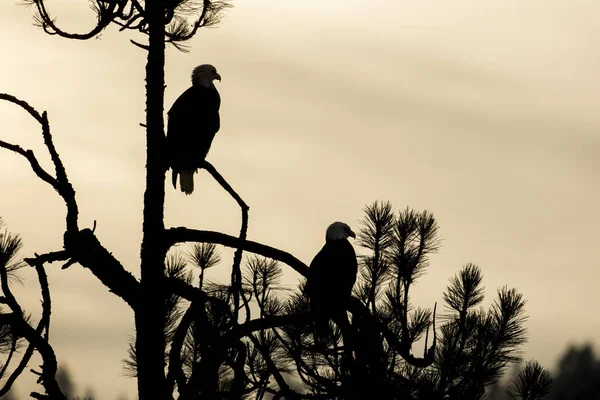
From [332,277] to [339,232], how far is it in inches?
28.7

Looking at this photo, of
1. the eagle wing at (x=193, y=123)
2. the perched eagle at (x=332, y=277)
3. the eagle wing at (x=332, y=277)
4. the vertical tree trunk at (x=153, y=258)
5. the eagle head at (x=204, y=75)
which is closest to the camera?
the vertical tree trunk at (x=153, y=258)

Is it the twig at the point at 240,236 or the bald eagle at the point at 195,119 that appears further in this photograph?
the bald eagle at the point at 195,119

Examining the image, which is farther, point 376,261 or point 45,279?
Answer: point 376,261

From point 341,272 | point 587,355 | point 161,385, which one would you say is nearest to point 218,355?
point 161,385

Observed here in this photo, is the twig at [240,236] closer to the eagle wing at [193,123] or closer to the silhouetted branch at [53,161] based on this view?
the silhouetted branch at [53,161]

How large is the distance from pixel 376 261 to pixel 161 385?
6.59ft

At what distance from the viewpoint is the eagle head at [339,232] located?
280 inches

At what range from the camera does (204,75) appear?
792cm

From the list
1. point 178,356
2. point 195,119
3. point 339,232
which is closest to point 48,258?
point 178,356

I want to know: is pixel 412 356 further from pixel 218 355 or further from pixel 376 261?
pixel 376 261

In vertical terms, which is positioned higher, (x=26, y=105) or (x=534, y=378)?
(x=26, y=105)

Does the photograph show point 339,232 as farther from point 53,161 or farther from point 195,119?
point 53,161

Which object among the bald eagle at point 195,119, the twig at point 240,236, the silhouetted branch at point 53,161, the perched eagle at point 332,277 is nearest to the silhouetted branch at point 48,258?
the silhouetted branch at point 53,161

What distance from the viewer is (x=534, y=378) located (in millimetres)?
6945
